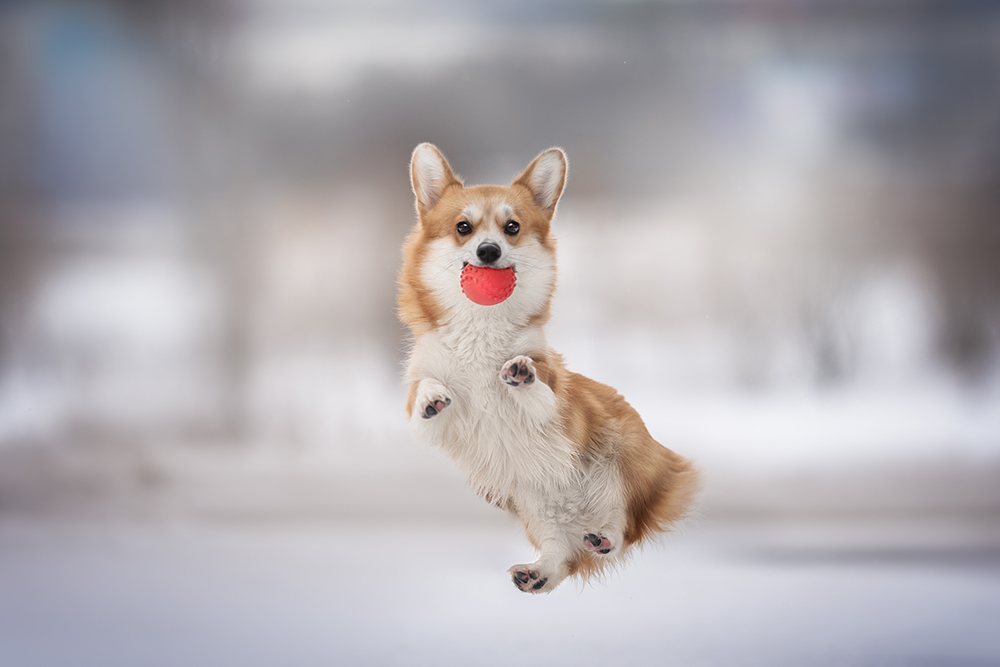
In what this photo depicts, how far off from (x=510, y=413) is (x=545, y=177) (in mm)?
604

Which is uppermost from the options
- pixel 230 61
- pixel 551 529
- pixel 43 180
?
pixel 230 61

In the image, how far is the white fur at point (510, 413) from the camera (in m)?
1.68

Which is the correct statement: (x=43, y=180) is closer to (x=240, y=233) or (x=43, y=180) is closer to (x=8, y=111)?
(x=8, y=111)

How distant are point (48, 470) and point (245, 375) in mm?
838

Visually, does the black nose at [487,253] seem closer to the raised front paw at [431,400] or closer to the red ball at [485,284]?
the red ball at [485,284]

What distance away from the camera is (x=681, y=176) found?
2.46 meters

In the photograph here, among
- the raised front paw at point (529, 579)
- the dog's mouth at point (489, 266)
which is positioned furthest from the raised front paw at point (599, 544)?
the dog's mouth at point (489, 266)

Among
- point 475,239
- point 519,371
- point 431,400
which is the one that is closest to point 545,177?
point 475,239

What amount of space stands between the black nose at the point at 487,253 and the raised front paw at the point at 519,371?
24 cm

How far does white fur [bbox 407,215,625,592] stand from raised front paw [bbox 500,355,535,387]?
0.12 feet

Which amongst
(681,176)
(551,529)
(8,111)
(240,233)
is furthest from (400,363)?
(8,111)

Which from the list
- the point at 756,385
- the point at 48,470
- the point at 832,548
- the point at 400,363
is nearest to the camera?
the point at 400,363

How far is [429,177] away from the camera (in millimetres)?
1804

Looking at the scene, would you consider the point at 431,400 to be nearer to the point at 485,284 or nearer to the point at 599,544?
the point at 485,284
